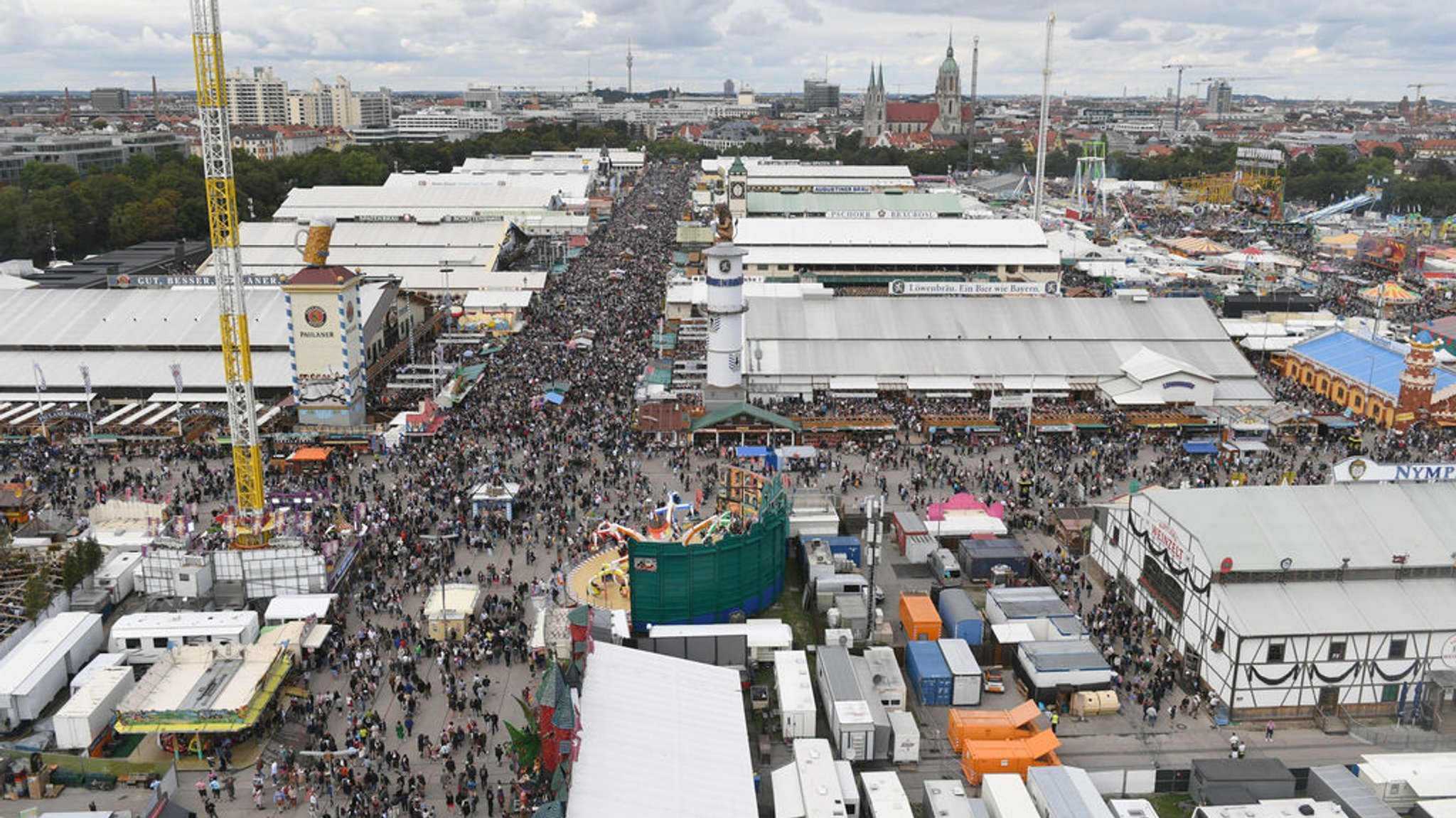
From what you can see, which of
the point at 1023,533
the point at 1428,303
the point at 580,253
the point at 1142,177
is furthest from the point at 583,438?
the point at 1142,177

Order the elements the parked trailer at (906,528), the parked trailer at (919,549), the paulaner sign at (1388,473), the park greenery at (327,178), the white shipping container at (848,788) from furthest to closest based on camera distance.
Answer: the park greenery at (327,178) → the parked trailer at (906,528) → the parked trailer at (919,549) → the paulaner sign at (1388,473) → the white shipping container at (848,788)

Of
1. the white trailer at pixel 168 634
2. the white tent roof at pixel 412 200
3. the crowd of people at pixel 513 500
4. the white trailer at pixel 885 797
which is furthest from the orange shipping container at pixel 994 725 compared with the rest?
the white tent roof at pixel 412 200

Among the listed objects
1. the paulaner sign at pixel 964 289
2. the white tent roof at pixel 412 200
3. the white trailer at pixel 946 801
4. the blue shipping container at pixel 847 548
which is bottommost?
the white trailer at pixel 946 801

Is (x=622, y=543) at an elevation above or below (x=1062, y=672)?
above

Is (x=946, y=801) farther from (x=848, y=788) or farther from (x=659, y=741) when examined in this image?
(x=659, y=741)

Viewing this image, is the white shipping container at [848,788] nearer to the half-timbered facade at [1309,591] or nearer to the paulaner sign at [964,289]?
the half-timbered facade at [1309,591]

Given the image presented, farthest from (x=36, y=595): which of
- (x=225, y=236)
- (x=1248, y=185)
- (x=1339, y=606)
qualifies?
(x=1248, y=185)

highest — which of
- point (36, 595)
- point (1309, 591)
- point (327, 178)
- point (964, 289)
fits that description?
point (327, 178)
